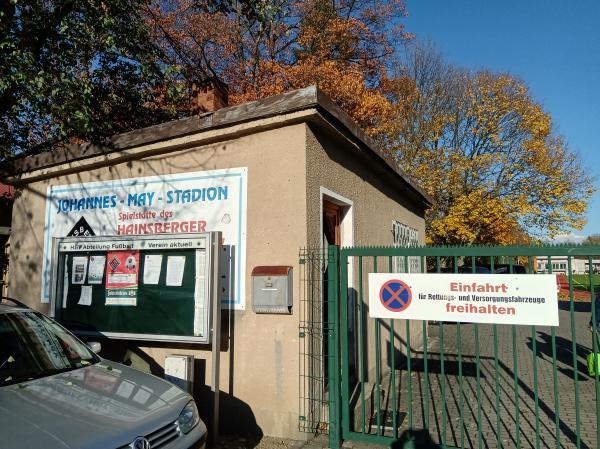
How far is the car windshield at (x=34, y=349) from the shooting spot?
3.34 metres

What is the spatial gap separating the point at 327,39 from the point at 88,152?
45.5 feet

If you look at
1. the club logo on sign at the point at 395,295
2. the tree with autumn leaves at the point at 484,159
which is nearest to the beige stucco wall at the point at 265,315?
the club logo on sign at the point at 395,295

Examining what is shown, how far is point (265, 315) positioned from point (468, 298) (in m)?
2.09

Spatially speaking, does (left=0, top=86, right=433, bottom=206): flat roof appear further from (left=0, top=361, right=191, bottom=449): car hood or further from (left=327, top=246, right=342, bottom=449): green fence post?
(left=0, top=361, right=191, bottom=449): car hood

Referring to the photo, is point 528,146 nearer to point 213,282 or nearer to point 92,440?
point 213,282

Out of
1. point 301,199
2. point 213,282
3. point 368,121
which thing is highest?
point 368,121

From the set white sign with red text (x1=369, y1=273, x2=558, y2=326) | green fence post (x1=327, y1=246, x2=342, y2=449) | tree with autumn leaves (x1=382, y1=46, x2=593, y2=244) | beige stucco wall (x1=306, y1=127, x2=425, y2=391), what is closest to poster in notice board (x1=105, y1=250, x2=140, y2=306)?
beige stucco wall (x1=306, y1=127, x2=425, y2=391)

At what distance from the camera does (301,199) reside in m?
4.69

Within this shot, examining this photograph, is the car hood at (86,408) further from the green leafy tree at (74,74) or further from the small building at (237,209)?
the green leafy tree at (74,74)

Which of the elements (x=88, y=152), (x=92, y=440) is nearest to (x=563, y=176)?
(x=88, y=152)

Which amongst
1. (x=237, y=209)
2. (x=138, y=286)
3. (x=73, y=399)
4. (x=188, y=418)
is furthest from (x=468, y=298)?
(x=138, y=286)

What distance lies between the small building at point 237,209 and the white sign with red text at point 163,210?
0.01 meters

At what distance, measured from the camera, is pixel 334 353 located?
440 cm

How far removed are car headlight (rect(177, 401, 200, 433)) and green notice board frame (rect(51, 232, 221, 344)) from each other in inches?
43.9
